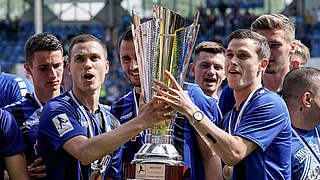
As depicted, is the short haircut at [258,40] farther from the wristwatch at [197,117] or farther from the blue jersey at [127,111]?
the blue jersey at [127,111]

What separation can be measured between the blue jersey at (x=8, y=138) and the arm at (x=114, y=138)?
13.4 inches

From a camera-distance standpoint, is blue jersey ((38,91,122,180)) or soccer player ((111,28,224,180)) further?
soccer player ((111,28,224,180))

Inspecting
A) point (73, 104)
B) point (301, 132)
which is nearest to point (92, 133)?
point (73, 104)

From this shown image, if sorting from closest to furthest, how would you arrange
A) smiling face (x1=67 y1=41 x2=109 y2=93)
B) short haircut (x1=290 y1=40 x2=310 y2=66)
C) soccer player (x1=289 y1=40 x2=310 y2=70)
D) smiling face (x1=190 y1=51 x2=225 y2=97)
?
smiling face (x1=67 y1=41 x2=109 y2=93) → soccer player (x1=289 y1=40 x2=310 y2=70) → short haircut (x1=290 y1=40 x2=310 y2=66) → smiling face (x1=190 y1=51 x2=225 y2=97)

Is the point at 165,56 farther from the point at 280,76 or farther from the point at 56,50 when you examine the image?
the point at 280,76

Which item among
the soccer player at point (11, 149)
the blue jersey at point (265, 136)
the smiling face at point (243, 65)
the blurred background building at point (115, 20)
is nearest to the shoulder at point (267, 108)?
the blue jersey at point (265, 136)

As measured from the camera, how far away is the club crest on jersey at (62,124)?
9.36 ft

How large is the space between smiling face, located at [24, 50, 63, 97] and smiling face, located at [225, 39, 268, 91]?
1.35 metres

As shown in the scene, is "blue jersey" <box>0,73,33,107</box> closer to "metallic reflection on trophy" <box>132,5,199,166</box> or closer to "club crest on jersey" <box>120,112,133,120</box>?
"club crest on jersey" <box>120,112,133,120</box>

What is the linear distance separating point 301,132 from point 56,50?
6.10ft

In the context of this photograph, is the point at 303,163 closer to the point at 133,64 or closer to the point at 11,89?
the point at 133,64

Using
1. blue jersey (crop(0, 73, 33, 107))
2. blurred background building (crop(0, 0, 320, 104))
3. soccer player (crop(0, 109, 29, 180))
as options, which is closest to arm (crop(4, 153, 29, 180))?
soccer player (crop(0, 109, 29, 180))

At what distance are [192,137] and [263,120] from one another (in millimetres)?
595

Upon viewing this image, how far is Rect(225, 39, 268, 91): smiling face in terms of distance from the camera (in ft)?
9.34
